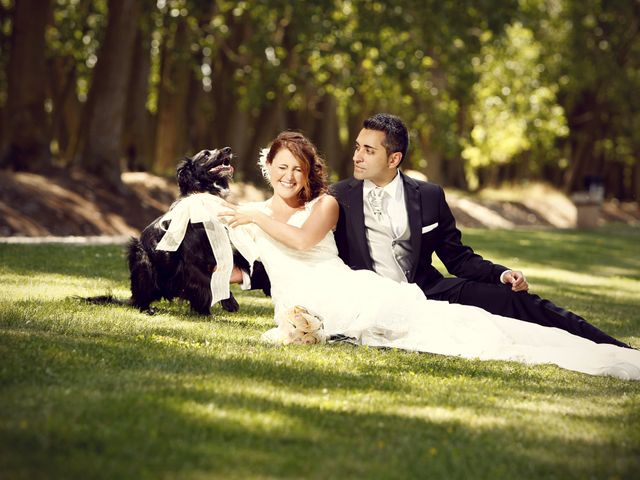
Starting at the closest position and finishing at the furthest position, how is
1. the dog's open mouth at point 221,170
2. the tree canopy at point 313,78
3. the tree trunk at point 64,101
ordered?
the dog's open mouth at point 221,170, the tree canopy at point 313,78, the tree trunk at point 64,101

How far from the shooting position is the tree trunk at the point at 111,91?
20328mm

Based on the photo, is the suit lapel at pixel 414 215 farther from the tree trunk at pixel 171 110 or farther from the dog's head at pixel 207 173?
the tree trunk at pixel 171 110

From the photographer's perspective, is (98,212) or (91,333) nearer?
(91,333)

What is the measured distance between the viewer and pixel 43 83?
20.0 m

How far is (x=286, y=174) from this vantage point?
25.0 ft

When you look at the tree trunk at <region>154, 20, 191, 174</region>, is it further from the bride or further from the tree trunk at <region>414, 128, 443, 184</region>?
the bride

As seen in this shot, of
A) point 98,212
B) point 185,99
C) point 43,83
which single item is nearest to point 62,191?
point 98,212

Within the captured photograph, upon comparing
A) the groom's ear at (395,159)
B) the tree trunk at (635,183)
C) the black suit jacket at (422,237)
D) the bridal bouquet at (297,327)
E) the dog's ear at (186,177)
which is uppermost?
the tree trunk at (635,183)

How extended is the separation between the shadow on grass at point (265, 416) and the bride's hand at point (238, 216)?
3.60ft

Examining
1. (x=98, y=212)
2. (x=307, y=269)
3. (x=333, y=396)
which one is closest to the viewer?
(x=333, y=396)

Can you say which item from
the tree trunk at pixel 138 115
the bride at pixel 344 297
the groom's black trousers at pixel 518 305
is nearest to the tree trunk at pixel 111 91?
the tree trunk at pixel 138 115

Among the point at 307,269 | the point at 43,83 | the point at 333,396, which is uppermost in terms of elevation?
the point at 43,83

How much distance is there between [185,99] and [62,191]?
31.9ft

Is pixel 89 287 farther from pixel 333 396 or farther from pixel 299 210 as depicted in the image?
pixel 333 396
